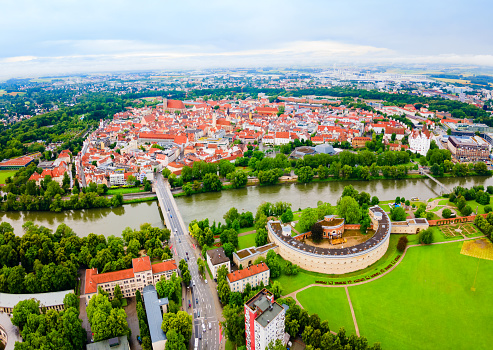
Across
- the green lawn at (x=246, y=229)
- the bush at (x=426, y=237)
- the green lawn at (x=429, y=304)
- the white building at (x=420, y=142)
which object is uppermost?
the white building at (x=420, y=142)

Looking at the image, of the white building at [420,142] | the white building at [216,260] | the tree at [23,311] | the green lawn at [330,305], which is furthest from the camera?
the white building at [420,142]

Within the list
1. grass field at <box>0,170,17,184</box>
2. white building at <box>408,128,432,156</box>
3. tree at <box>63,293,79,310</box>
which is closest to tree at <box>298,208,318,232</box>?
tree at <box>63,293,79,310</box>

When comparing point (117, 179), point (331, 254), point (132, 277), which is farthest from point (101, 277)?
point (117, 179)

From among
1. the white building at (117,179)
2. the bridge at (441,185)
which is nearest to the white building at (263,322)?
the white building at (117,179)

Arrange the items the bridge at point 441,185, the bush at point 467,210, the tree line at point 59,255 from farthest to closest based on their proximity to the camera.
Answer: the bridge at point 441,185 → the bush at point 467,210 → the tree line at point 59,255

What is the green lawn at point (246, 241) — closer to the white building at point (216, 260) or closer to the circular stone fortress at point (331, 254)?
the circular stone fortress at point (331, 254)

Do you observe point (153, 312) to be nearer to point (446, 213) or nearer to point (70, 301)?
point (70, 301)

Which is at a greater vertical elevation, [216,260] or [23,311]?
[216,260]
